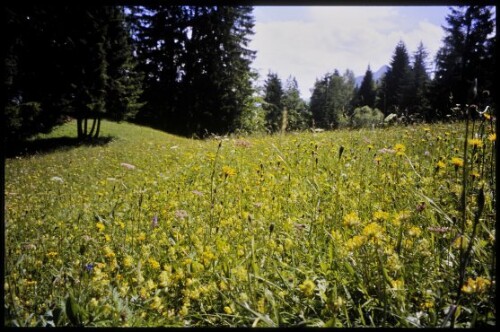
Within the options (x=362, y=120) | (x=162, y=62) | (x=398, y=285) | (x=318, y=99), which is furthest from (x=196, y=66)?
(x=398, y=285)

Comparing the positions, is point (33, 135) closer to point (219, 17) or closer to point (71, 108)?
point (71, 108)

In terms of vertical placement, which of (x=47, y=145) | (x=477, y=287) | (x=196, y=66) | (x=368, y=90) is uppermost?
(x=368, y=90)

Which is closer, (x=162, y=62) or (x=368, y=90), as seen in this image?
(x=162, y=62)

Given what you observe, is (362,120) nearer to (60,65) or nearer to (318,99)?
(60,65)

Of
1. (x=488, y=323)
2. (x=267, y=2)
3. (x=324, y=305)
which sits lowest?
(x=324, y=305)

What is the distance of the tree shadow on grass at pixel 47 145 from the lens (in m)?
17.5

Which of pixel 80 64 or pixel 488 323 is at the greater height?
pixel 80 64

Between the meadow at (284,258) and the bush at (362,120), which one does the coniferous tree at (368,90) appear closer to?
the bush at (362,120)

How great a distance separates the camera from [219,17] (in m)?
33.1

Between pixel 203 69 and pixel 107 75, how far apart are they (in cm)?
1725

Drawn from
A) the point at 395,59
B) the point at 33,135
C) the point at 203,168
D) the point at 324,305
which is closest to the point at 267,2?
the point at 324,305

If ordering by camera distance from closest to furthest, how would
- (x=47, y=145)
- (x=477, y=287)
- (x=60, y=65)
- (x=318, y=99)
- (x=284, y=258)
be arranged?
(x=477, y=287) < (x=284, y=258) < (x=60, y=65) < (x=47, y=145) < (x=318, y=99)

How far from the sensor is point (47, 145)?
62.5 ft

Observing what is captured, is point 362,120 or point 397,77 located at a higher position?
point 397,77
